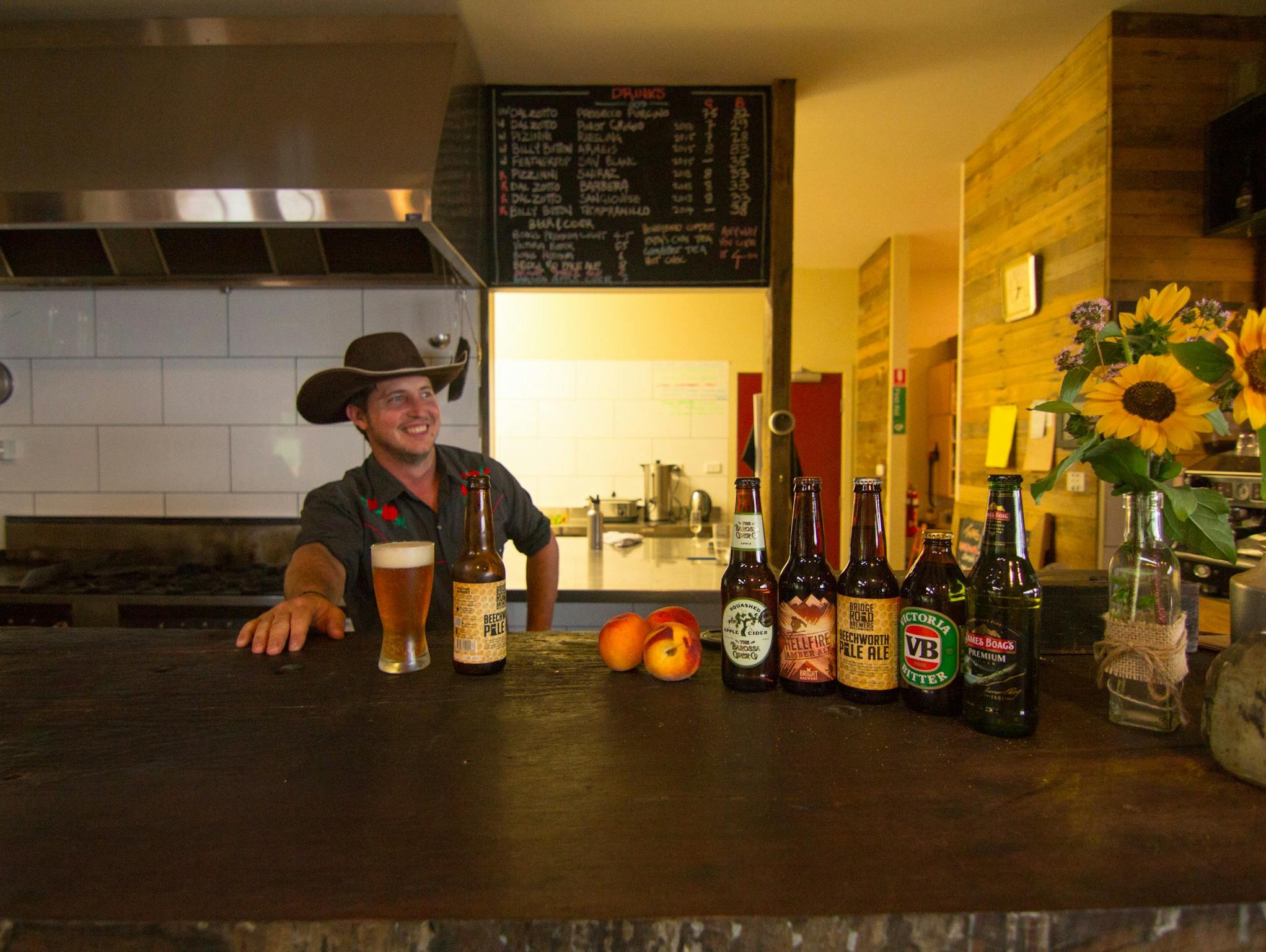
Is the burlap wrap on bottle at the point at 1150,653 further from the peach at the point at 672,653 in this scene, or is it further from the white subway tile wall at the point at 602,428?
the white subway tile wall at the point at 602,428

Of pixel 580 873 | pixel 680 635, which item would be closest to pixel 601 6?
pixel 680 635

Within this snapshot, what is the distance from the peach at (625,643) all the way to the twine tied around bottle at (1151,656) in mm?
556

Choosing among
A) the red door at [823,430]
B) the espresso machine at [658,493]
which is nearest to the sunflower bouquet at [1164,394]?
the espresso machine at [658,493]

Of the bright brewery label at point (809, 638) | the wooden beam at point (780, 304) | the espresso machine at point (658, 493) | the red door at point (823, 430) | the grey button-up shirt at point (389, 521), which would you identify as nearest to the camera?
the bright brewery label at point (809, 638)

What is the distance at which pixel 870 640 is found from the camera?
0.86 m

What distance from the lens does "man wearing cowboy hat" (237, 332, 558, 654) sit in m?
1.61

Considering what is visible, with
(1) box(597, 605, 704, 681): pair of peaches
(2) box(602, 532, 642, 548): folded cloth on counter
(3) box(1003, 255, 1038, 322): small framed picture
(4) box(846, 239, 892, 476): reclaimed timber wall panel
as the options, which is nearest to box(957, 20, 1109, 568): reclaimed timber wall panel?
(3) box(1003, 255, 1038, 322): small framed picture

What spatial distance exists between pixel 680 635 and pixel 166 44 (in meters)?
2.44

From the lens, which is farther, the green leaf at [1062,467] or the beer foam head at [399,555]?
the beer foam head at [399,555]

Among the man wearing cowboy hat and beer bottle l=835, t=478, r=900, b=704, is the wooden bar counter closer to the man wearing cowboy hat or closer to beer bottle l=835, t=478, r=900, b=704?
beer bottle l=835, t=478, r=900, b=704

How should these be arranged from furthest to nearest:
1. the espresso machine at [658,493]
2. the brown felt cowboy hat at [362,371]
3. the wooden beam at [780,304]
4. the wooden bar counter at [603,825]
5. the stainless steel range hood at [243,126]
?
the espresso machine at [658,493] → the wooden beam at [780,304] → the stainless steel range hood at [243,126] → the brown felt cowboy hat at [362,371] → the wooden bar counter at [603,825]

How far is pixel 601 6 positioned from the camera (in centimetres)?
219

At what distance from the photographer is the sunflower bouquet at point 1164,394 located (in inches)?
26.4

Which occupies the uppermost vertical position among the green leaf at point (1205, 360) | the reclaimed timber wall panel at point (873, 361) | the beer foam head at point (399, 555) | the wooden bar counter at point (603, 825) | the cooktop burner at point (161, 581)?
the reclaimed timber wall panel at point (873, 361)
